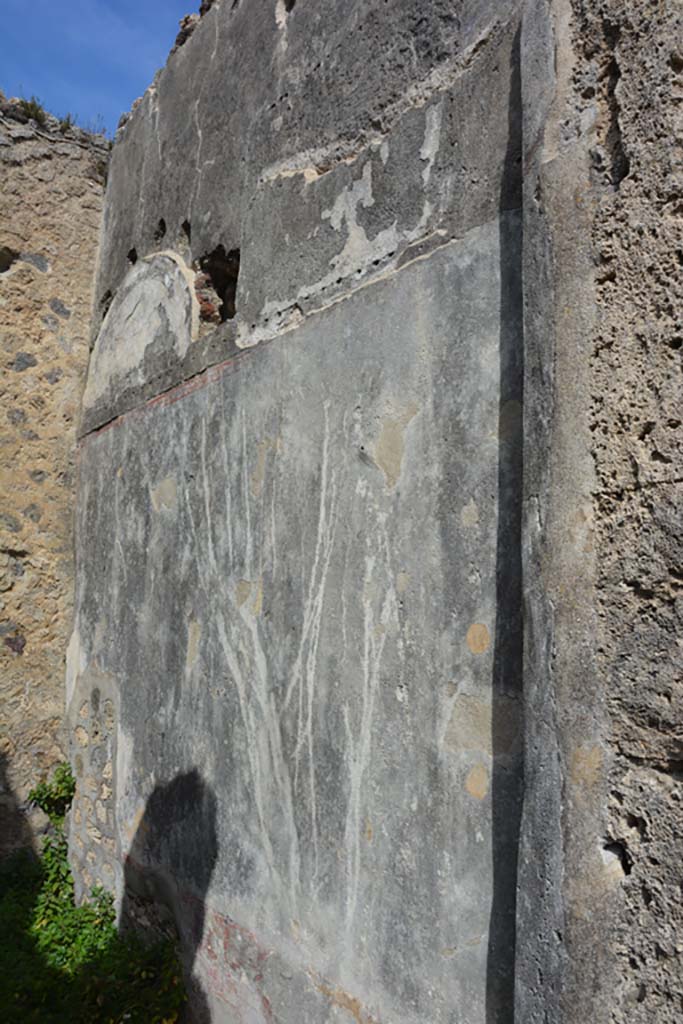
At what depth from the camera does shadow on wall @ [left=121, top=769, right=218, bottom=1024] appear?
2729 mm

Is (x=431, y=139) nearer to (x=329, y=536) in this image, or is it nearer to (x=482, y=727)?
(x=329, y=536)

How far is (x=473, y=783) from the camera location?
184 centimetres

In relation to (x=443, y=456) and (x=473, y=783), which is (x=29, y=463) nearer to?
(x=443, y=456)

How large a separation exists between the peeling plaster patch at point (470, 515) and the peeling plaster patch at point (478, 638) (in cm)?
21

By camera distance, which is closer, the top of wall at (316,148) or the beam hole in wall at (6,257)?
the top of wall at (316,148)

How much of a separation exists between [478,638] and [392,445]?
1.73 feet

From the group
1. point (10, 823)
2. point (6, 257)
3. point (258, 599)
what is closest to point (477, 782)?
point (258, 599)

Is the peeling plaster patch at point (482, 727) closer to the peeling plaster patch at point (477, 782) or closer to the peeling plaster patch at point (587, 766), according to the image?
the peeling plaster patch at point (477, 782)

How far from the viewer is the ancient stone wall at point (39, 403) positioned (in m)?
3.74

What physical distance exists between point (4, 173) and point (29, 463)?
4.26ft

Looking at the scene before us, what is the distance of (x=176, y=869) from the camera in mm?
2881

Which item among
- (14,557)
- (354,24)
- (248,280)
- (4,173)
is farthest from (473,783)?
(4,173)

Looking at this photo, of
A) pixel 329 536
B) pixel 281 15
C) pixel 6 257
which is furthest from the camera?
pixel 6 257

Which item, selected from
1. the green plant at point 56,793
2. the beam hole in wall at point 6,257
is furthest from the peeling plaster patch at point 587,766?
the beam hole in wall at point 6,257
